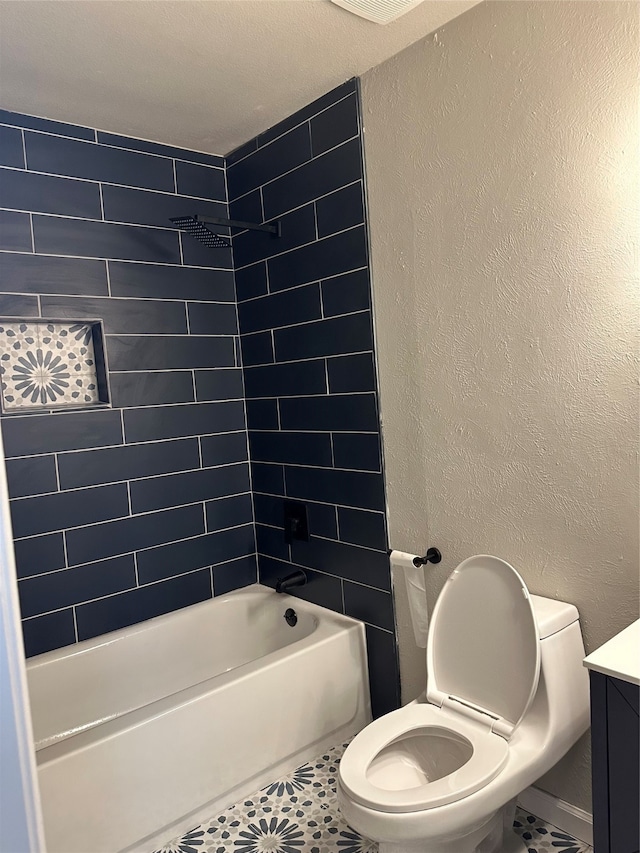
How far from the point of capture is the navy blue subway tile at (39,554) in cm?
227

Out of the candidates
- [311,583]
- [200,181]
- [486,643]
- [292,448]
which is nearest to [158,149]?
[200,181]

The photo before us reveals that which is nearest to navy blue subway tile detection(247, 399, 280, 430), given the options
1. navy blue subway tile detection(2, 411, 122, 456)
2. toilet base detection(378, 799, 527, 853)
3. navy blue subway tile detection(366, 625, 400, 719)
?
navy blue subway tile detection(2, 411, 122, 456)

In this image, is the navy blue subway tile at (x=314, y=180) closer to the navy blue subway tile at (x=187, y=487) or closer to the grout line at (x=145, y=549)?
the navy blue subway tile at (x=187, y=487)

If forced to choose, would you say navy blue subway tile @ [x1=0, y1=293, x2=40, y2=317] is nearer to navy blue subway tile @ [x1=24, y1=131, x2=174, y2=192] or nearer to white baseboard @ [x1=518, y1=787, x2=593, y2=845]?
navy blue subway tile @ [x1=24, y1=131, x2=174, y2=192]

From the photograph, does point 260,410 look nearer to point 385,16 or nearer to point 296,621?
point 296,621

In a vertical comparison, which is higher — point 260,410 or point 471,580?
point 260,410

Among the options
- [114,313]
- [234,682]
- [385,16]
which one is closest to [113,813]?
[234,682]

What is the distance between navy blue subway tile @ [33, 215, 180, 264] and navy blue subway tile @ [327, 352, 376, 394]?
861 mm

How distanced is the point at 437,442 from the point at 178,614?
1.33 m

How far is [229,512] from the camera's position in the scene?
2.80 m

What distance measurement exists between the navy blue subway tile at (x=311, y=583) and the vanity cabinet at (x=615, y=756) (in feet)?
4.13

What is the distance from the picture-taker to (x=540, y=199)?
173 centimetres

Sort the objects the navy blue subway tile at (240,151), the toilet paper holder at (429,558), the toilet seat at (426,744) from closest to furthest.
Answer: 1. the toilet seat at (426,744)
2. the toilet paper holder at (429,558)
3. the navy blue subway tile at (240,151)

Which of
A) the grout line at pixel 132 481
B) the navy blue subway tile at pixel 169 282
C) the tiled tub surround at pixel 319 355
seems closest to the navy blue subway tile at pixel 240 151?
the tiled tub surround at pixel 319 355
